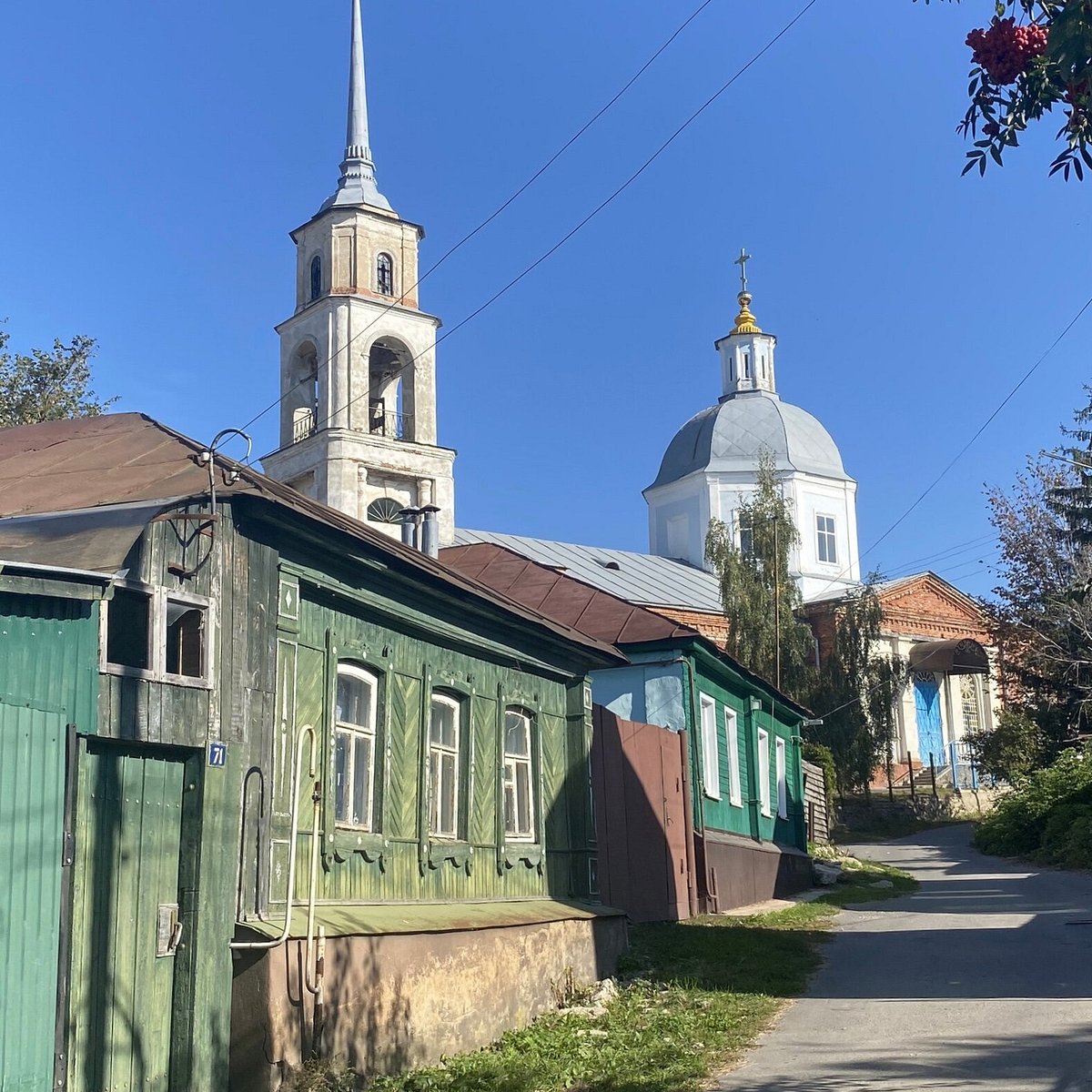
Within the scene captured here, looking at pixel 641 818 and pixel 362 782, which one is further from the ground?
pixel 362 782

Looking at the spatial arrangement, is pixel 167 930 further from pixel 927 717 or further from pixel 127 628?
pixel 927 717

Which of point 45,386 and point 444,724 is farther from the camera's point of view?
point 45,386

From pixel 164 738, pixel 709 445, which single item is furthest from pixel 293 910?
pixel 709 445

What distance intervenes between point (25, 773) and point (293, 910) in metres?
2.44

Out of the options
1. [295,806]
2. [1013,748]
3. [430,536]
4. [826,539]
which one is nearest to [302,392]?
[826,539]

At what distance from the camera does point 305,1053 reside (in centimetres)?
849

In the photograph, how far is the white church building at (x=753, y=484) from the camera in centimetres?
5044

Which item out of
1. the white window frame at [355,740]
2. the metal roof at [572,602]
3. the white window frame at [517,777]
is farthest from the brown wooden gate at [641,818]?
the white window frame at [355,740]

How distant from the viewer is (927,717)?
47.6 metres

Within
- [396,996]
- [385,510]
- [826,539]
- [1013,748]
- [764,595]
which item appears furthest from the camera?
[826,539]

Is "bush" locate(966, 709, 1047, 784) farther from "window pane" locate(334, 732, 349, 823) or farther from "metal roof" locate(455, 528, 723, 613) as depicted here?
"window pane" locate(334, 732, 349, 823)

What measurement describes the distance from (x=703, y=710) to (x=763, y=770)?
4.40m

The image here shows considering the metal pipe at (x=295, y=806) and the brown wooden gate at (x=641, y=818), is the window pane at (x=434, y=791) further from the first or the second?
the brown wooden gate at (x=641, y=818)

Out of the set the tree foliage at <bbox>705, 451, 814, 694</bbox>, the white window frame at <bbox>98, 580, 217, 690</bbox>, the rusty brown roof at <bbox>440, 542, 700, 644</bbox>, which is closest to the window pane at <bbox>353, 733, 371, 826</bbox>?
the white window frame at <bbox>98, 580, 217, 690</bbox>
